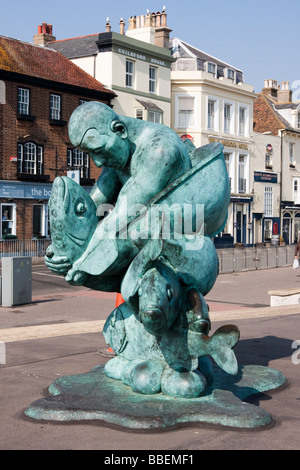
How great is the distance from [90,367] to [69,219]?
1.90 meters

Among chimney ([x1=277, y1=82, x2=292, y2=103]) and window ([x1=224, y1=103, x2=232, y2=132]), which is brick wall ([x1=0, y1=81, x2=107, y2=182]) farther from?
chimney ([x1=277, y1=82, x2=292, y2=103])

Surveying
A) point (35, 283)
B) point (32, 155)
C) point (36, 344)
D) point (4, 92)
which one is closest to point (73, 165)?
point (32, 155)

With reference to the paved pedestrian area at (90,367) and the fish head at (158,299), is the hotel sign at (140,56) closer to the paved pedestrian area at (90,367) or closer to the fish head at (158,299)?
the paved pedestrian area at (90,367)

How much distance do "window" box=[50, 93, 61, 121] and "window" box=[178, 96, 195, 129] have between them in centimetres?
970

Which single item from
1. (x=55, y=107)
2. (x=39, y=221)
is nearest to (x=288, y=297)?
(x=39, y=221)

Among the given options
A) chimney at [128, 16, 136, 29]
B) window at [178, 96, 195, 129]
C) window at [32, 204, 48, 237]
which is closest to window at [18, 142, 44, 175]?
window at [32, 204, 48, 237]

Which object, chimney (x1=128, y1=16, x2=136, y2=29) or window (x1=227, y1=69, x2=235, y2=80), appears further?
window (x1=227, y1=69, x2=235, y2=80)

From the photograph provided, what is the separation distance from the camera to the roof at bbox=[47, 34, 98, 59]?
35.4 meters

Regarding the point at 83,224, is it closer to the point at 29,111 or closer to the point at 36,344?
the point at 36,344

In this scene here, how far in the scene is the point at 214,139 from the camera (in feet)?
132

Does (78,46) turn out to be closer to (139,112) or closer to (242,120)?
(139,112)

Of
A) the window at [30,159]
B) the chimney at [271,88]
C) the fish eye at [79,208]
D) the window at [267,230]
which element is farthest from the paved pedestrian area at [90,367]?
the chimney at [271,88]

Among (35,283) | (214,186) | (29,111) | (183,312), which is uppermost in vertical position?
(29,111)

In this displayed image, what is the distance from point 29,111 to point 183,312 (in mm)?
26860
